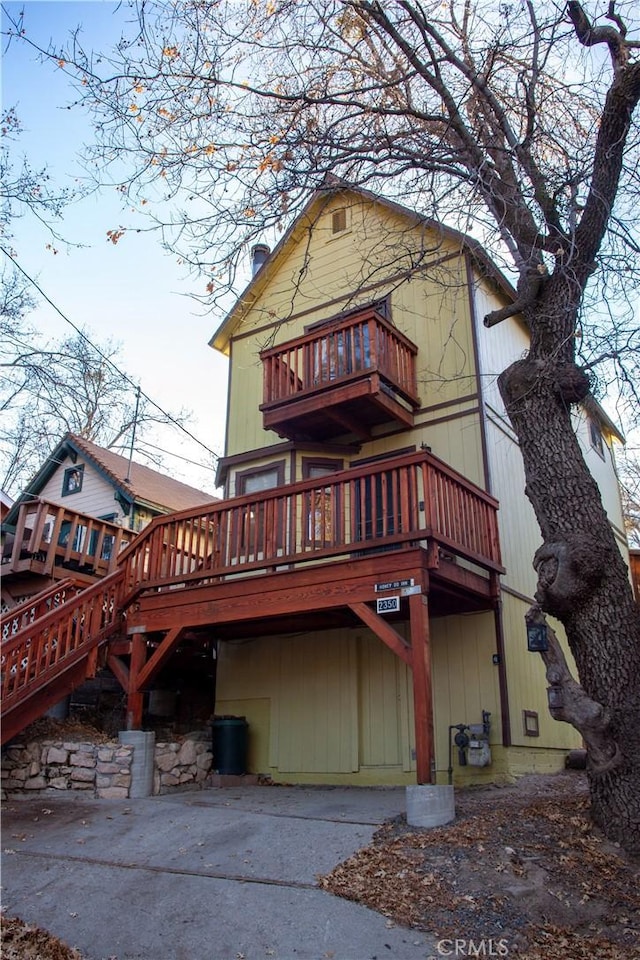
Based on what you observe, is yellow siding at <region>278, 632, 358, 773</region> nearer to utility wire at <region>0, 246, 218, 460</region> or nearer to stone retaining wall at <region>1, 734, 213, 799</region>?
stone retaining wall at <region>1, 734, 213, 799</region>

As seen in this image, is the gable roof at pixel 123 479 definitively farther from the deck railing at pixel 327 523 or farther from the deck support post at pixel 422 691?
the deck support post at pixel 422 691

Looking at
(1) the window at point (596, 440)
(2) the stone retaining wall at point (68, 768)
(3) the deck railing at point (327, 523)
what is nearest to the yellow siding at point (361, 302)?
(3) the deck railing at point (327, 523)

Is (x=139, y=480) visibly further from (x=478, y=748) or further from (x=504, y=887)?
(x=504, y=887)

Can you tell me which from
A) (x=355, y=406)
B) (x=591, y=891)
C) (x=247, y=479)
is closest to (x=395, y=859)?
(x=591, y=891)

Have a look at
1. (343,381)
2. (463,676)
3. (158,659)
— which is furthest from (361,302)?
(158,659)

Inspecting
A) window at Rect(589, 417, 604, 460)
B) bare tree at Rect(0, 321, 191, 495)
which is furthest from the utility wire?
window at Rect(589, 417, 604, 460)

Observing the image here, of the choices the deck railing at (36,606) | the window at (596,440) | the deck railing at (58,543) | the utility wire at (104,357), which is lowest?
the deck railing at (36,606)

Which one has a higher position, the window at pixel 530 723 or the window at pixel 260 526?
the window at pixel 260 526

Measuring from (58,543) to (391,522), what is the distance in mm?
7187

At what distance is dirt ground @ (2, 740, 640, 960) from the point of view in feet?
14.9

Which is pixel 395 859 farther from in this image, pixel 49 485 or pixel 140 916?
pixel 49 485

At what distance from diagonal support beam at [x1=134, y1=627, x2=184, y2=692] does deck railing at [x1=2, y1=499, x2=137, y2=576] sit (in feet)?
9.32

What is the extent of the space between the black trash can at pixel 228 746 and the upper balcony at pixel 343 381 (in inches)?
182

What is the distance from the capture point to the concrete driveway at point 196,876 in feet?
15.3
